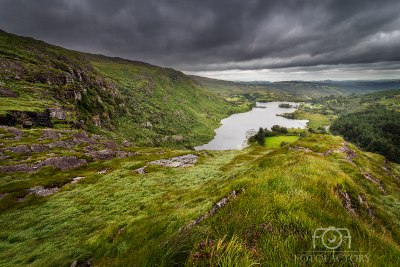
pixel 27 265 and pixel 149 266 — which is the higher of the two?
pixel 149 266

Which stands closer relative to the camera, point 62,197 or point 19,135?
point 62,197

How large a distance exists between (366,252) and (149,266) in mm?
4515

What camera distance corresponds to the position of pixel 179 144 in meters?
128

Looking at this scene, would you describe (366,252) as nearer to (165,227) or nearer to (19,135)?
(165,227)

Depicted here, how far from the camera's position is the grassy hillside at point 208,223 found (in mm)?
2881

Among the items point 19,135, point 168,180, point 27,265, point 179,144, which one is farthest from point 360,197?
point 179,144

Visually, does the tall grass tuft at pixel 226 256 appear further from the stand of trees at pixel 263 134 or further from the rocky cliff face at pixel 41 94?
the stand of trees at pixel 263 134

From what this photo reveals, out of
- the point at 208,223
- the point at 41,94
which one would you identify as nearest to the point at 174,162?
the point at 208,223

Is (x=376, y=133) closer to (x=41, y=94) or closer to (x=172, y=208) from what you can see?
(x=172, y=208)

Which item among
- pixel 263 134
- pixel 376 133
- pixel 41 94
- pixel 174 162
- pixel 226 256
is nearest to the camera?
A: pixel 226 256

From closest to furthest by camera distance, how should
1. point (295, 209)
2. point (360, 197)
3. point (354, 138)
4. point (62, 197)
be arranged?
point (295, 209), point (360, 197), point (62, 197), point (354, 138)

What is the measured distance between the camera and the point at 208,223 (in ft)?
14.7

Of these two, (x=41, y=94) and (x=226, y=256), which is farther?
(x=41, y=94)

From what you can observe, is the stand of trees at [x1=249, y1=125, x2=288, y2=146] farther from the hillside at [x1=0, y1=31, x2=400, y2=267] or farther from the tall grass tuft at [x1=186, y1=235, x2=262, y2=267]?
the tall grass tuft at [x1=186, y1=235, x2=262, y2=267]
